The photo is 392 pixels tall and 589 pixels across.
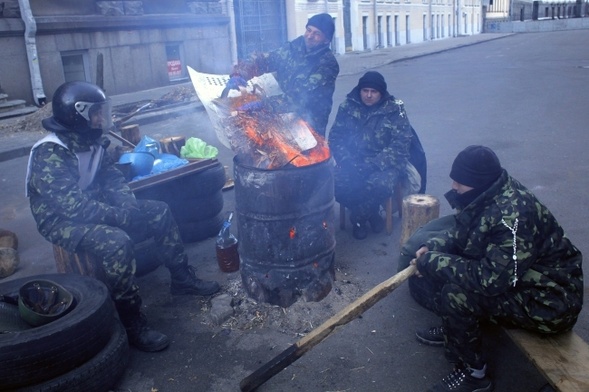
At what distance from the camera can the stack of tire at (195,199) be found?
567 centimetres

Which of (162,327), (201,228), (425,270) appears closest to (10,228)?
(201,228)

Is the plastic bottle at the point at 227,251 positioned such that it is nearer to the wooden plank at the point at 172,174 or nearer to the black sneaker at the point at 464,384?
the wooden plank at the point at 172,174

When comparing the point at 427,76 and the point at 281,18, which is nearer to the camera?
the point at 427,76

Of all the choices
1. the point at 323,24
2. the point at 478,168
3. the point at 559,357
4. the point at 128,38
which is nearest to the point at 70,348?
the point at 478,168

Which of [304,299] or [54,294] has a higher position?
[54,294]

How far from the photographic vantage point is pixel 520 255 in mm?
3104

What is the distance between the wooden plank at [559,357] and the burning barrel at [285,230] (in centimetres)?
176

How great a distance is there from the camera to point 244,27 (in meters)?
23.3

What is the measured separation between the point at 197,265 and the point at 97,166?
158cm

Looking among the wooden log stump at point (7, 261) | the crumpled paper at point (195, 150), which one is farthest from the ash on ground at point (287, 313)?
the wooden log stump at point (7, 261)

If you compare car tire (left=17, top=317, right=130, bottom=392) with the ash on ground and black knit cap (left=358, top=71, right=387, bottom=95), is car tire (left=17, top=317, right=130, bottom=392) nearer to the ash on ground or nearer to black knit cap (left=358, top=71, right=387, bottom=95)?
the ash on ground

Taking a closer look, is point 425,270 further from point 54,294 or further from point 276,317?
point 54,294

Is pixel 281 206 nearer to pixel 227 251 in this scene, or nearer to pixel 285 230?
pixel 285 230

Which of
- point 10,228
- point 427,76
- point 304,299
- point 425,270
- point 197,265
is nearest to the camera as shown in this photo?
point 425,270
